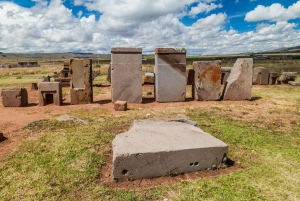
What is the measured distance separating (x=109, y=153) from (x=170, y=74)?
5548 mm

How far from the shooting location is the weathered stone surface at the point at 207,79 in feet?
31.8

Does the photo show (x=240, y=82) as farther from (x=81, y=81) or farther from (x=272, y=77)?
(x=272, y=77)

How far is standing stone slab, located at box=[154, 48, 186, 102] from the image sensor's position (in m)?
9.32

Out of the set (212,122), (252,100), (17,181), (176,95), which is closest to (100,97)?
(176,95)

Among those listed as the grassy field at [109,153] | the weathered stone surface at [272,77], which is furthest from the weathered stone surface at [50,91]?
the weathered stone surface at [272,77]

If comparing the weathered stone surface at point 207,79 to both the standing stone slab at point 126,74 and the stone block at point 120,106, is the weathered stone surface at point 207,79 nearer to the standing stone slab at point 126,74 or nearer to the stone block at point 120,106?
the standing stone slab at point 126,74

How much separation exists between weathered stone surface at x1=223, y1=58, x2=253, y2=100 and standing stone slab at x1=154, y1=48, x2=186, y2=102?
1.94 m

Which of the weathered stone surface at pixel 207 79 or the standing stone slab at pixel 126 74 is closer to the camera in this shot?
the standing stone slab at pixel 126 74

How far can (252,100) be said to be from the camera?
33.2ft

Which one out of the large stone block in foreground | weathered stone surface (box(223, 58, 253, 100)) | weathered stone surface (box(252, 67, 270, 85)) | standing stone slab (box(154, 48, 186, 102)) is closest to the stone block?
standing stone slab (box(154, 48, 186, 102))

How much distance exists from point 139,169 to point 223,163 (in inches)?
57.2

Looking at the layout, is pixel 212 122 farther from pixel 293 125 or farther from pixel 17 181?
pixel 17 181

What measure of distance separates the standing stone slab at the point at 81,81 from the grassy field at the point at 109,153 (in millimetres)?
1679

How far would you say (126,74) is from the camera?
363 inches
